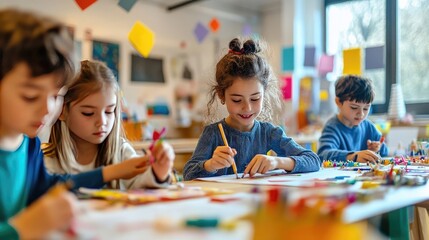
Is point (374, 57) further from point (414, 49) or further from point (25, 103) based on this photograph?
point (25, 103)

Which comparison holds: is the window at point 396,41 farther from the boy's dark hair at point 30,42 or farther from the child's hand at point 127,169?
the boy's dark hair at point 30,42

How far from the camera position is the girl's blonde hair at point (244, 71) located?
4.91 ft

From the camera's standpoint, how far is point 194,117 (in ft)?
14.4

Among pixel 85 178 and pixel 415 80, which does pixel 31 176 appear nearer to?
A: pixel 85 178

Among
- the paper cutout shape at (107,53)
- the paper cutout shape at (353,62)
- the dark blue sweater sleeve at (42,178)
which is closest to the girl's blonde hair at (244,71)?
the dark blue sweater sleeve at (42,178)

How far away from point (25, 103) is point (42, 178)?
26 cm

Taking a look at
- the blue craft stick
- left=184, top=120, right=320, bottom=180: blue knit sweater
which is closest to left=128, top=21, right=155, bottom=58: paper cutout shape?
left=184, top=120, right=320, bottom=180: blue knit sweater

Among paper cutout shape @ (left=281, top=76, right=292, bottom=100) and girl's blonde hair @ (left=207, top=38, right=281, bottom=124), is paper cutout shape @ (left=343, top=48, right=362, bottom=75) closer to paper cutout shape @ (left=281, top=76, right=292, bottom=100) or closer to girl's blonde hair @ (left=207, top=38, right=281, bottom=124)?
paper cutout shape @ (left=281, top=76, right=292, bottom=100)

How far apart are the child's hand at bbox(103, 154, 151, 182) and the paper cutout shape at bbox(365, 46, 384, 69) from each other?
2.89 meters

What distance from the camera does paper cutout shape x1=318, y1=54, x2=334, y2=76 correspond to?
3.93m

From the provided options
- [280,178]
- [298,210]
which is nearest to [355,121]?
[280,178]

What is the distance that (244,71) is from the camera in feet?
4.89

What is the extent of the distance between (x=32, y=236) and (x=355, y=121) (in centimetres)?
167

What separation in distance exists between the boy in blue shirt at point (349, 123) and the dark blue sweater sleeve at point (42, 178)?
1.17 m
